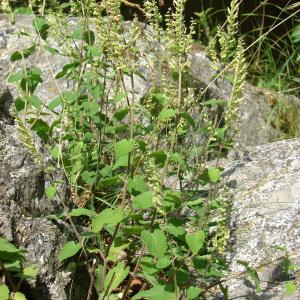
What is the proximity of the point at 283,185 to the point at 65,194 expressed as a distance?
1.11 meters

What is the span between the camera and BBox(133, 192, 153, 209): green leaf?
2330 mm

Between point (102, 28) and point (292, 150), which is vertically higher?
point (102, 28)

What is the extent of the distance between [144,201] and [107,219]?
0.15 meters

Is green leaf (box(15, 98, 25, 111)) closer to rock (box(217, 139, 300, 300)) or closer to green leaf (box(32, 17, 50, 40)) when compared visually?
green leaf (box(32, 17, 50, 40))

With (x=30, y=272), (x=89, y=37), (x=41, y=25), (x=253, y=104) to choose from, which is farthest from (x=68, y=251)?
(x=253, y=104)

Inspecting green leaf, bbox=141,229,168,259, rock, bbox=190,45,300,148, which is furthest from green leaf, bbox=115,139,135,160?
rock, bbox=190,45,300,148

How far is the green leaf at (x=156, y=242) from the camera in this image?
7.50 feet

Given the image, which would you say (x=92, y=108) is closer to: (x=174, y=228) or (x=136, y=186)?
(x=136, y=186)

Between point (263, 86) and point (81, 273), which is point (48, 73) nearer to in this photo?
point (81, 273)

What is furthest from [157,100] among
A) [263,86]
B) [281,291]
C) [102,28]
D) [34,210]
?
[263,86]

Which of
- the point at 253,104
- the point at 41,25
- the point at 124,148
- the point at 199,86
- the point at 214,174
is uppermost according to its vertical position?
the point at 41,25

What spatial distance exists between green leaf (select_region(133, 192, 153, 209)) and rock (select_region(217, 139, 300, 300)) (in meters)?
0.67

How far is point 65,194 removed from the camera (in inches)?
125

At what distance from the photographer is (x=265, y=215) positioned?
10.6 ft
